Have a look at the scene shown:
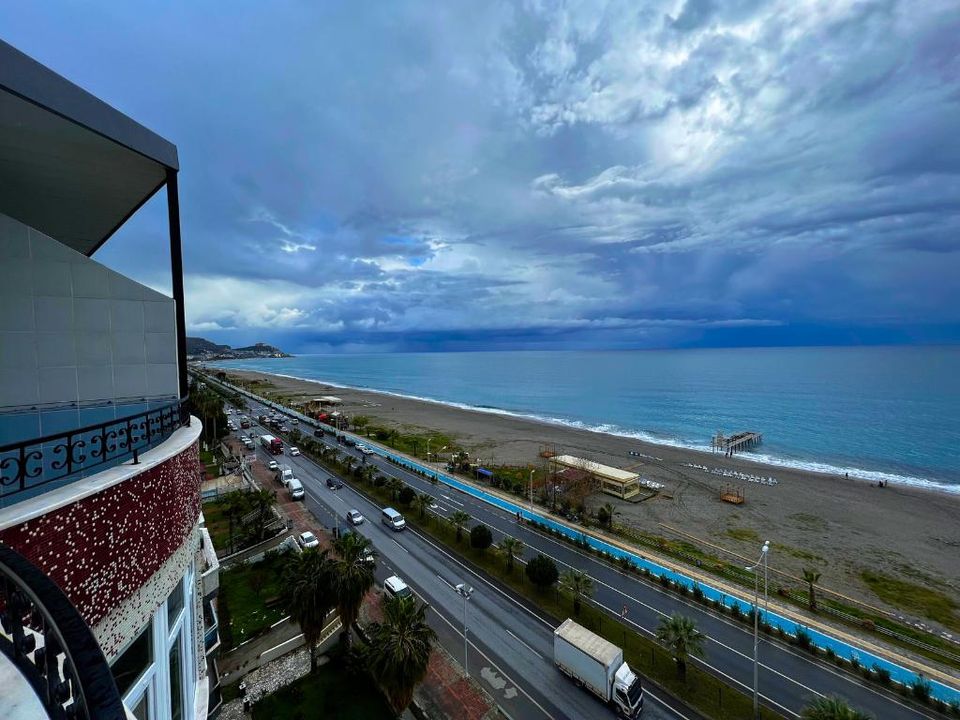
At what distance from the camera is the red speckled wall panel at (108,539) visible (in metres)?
5.30

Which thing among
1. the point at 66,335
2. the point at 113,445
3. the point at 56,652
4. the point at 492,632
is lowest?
the point at 492,632

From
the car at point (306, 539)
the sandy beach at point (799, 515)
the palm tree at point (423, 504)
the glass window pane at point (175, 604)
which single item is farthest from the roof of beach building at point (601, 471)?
the glass window pane at point (175, 604)

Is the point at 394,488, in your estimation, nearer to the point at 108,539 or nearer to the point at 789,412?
the point at 108,539

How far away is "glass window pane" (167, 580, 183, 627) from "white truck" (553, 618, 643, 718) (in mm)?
19010

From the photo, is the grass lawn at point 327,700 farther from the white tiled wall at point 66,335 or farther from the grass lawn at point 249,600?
the white tiled wall at point 66,335

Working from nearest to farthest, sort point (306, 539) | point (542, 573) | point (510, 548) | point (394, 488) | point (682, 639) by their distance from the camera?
point (682, 639), point (542, 573), point (510, 548), point (306, 539), point (394, 488)

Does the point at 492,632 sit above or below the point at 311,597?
below

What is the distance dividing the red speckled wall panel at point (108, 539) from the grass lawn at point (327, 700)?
17.1 metres

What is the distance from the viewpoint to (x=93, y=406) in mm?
9781

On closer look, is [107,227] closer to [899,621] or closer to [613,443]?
[899,621]

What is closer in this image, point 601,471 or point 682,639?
point 682,639

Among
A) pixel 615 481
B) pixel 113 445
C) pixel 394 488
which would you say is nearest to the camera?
pixel 113 445

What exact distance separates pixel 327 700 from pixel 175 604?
16.3 metres

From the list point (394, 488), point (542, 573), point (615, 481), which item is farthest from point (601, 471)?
point (542, 573)
